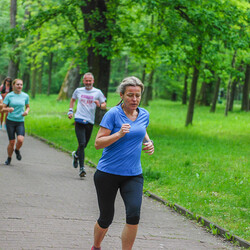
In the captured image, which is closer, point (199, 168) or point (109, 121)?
point (109, 121)

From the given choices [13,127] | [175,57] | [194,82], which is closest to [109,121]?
[13,127]

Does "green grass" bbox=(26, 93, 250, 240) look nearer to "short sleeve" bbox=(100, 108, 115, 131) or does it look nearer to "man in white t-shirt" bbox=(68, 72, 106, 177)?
"short sleeve" bbox=(100, 108, 115, 131)

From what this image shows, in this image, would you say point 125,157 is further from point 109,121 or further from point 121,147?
point 109,121

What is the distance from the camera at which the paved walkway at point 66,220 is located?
5.50 metres

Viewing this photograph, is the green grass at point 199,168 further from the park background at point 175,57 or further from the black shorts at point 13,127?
the black shorts at point 13,127

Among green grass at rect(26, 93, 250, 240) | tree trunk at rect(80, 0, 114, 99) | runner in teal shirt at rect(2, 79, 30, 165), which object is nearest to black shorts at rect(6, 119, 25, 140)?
runner in teal shirt at rect(2, 79, 30, 165)

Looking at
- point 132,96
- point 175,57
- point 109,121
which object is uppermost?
point 175,57

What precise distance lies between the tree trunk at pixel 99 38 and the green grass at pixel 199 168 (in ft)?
8.26

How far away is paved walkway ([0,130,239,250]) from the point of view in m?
5.50

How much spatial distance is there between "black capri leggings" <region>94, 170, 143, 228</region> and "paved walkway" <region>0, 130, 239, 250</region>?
3.00ft

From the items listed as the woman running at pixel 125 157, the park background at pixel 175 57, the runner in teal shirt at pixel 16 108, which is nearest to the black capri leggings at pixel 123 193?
the woman running at pixel 125 157

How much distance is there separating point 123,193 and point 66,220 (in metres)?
2.11

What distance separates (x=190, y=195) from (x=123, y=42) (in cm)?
1229

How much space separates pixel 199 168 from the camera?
11.0 m
